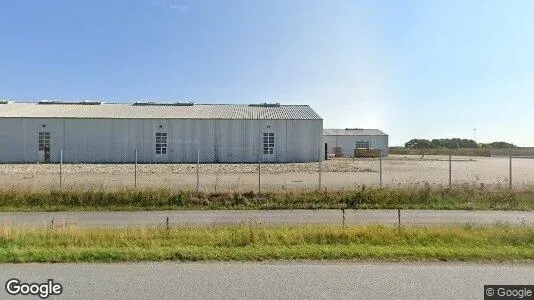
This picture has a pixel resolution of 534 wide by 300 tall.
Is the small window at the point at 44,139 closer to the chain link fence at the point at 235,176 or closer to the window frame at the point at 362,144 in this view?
the chain link fence at the point at 235,176

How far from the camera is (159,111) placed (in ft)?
135

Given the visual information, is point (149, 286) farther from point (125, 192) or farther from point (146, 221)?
point (125, 192)

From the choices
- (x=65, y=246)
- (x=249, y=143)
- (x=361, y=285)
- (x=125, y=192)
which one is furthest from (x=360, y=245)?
(x=249, y=143)

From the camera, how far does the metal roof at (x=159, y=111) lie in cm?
3850

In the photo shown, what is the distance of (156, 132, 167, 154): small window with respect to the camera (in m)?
38.0

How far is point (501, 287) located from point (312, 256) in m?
2.80

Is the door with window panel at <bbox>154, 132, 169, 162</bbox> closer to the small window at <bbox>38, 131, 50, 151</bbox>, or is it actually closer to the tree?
the small window at <bbox>38, 131, 50, 151</bbox>

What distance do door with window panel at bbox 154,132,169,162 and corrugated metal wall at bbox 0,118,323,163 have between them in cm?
11

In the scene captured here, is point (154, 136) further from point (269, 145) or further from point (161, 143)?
point (269, 145)

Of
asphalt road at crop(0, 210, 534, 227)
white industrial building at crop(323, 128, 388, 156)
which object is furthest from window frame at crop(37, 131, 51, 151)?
white industrial building at crop(323, 128, 388, 156)

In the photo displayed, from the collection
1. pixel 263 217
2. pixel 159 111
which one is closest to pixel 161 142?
pixel 159 111

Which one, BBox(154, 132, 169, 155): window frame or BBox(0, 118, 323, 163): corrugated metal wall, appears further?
BBox(154, 132, 169, 155): window frame

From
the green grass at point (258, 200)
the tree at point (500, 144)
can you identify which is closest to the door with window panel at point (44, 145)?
the green grass at point (258, 200)

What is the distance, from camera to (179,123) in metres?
38.3
